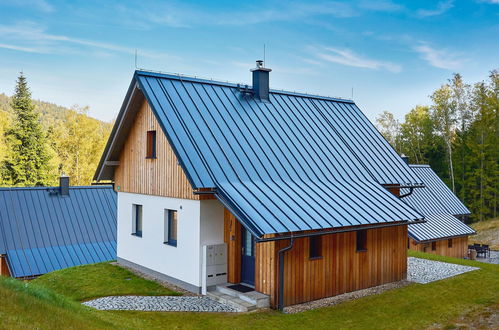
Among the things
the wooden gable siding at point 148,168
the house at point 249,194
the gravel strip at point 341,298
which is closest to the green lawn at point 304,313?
the gravel strip at point 341,298

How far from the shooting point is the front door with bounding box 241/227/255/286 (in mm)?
12742

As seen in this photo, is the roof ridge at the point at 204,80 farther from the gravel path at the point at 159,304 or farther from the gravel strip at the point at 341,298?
the gravel strip at the point at 341,298

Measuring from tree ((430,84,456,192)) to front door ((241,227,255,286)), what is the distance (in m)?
41.4

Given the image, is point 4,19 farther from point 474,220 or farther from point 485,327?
point 474,220

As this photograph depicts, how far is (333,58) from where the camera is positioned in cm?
4138

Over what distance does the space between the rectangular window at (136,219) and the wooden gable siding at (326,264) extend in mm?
4576

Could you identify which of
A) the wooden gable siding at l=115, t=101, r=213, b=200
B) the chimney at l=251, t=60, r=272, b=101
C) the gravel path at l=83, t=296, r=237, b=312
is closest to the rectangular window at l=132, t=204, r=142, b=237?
the wooden gable siding at l=115, t=101, r=213, b=200

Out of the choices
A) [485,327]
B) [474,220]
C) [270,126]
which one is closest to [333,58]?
[474,220]

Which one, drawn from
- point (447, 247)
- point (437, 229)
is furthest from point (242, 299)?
point (447, 247)

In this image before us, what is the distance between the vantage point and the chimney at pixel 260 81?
54.7ft

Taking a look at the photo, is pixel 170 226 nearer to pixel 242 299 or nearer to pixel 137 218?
pixel 137 218

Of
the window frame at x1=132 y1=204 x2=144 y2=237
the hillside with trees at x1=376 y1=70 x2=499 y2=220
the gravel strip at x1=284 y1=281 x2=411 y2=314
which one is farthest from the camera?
the hillside with trees at x1=376 y1=70 x2=499 y2=220

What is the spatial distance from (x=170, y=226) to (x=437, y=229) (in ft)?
67.1

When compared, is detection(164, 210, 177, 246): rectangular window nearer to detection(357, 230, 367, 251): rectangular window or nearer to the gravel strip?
the gravel strip
